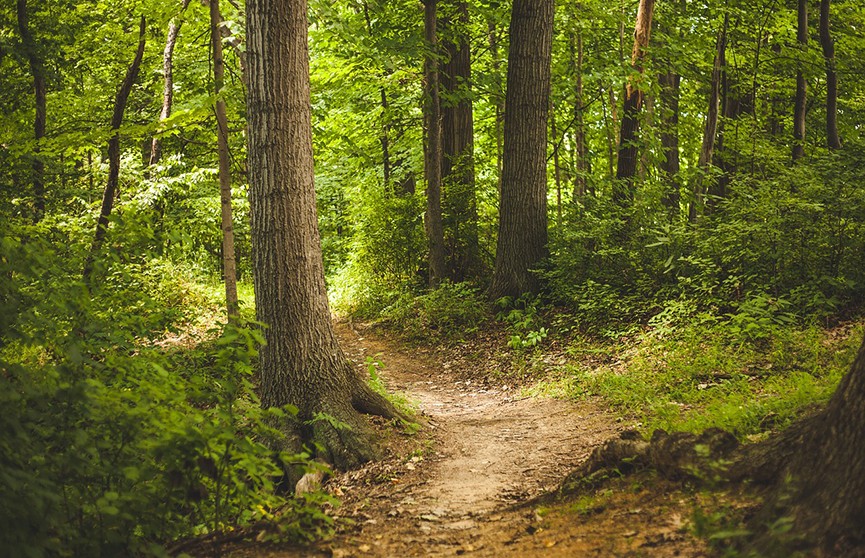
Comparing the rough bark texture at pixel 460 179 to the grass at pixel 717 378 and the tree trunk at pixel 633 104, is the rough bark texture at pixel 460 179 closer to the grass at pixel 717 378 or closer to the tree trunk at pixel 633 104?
the tree trunk at pixel 633 104

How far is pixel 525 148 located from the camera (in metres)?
11.2

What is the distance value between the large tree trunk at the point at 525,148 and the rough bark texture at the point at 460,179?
6.80 feet

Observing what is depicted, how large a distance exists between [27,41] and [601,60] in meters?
12.2

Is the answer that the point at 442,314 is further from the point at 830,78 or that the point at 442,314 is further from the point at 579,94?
the point at 830,78

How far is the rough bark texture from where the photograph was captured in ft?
44.3

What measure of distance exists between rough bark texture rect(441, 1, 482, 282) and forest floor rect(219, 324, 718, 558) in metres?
4.96

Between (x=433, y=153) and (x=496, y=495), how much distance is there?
879cm

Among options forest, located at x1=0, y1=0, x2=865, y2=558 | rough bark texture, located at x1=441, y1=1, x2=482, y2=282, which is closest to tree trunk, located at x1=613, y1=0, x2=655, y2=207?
forest, located at x1=0, y1=0, x2=865, y2=558

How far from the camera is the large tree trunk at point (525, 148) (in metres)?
11.0

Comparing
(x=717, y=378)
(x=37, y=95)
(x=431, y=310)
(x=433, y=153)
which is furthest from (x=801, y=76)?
(x=37, y=95)

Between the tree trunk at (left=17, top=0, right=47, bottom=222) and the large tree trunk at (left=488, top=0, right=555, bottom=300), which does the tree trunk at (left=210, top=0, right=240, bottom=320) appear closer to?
the tree trunk at (left=17, top=0, right=47, bottom=222)

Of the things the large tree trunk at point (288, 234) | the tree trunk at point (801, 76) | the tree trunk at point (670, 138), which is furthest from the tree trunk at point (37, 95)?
the tree trunk at point (801, 76)

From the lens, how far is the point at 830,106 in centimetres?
1131

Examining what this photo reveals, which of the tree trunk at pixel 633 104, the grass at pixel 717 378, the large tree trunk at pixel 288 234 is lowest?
the grass at pixel 717 378
